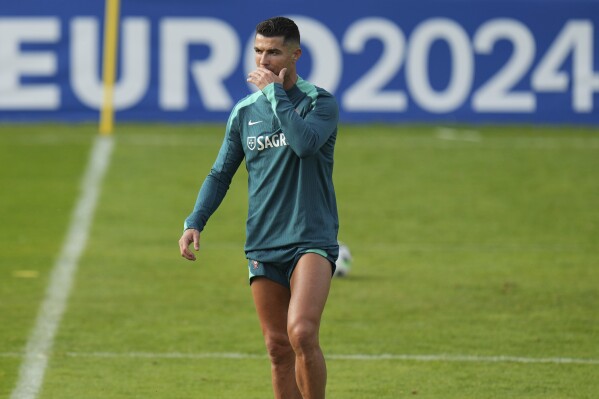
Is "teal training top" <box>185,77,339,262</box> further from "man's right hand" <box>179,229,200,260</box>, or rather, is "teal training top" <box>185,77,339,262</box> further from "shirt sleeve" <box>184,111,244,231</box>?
"man's right hand" <box>179,229,200,260</box>

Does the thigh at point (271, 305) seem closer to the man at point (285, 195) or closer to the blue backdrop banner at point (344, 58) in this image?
the man at point (285, 195)

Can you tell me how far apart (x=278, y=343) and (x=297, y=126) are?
3.57 feet

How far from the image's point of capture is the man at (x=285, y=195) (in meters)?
6.54

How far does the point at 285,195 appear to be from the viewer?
675cm

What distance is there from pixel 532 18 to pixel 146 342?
11.8m

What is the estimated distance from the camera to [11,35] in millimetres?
19156

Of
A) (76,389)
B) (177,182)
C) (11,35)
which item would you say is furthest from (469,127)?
(76,389)

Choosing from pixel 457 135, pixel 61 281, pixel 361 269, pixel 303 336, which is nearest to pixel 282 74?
pixel 303 336

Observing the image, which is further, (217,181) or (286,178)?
(217,181)

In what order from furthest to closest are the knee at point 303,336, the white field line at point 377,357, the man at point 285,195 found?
1. the white field line at point 377,357
2. the man at point 285,195
3. the knee at point 303,336

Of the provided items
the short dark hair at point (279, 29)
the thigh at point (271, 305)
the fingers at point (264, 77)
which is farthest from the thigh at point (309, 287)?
the short dark hair at point (279, 29)

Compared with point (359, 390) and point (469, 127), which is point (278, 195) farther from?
point (469, 127)

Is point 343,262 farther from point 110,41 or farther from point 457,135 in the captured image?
point 110,41

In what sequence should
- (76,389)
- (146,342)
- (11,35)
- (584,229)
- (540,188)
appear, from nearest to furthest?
(76,389) < (146,342) < (584,229) < (540,188) < (11,35)
